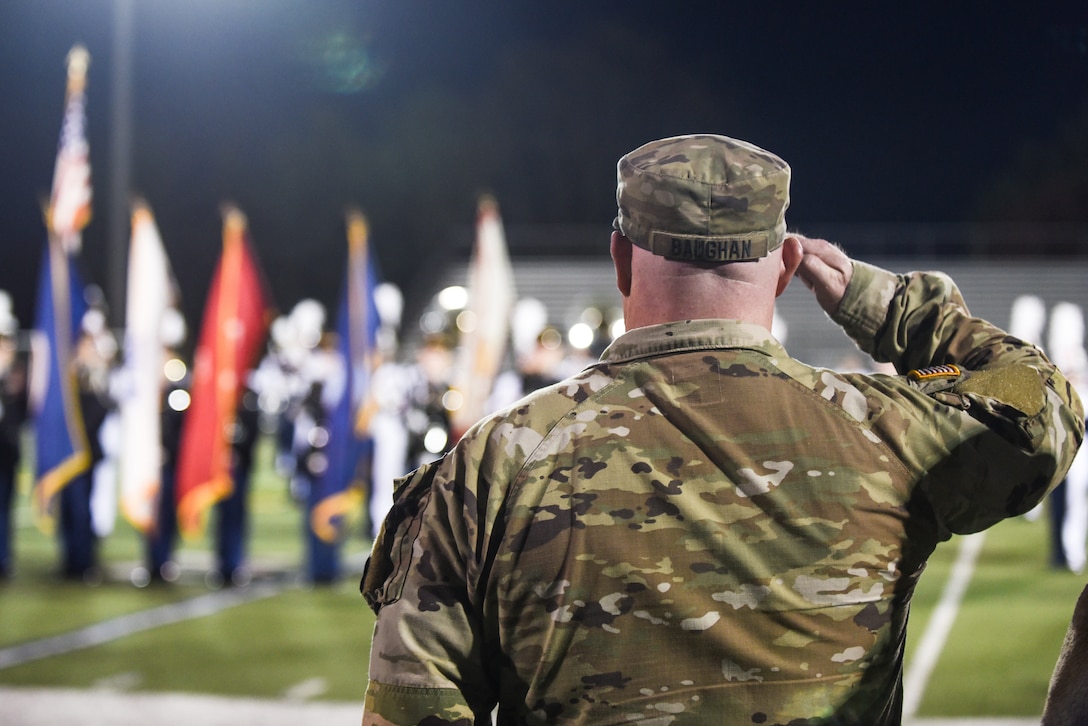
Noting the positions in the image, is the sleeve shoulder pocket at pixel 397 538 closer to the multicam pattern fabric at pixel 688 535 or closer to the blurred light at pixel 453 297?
the multicam pattern fabric at pixel 688 535

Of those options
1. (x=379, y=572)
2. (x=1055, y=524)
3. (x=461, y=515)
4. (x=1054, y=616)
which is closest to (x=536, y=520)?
(x=461, y=515)

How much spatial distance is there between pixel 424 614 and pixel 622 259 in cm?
53

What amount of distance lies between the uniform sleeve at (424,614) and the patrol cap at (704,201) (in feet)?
1.31

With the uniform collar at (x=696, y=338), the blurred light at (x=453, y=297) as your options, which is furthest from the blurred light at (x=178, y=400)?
the blurred light at (x=453, y=297)

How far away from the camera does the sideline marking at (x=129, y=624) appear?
7.79m

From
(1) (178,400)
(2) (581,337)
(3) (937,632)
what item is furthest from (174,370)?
(3) (937,632)

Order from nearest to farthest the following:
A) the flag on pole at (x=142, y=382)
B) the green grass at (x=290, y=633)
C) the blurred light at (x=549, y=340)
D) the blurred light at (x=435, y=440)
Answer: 1. the green grass at (x=290, y=633)
2. the flag on pole at (x=142, y=382)
3. the blurred light at (x=435, y=440)
4. the blurred light at (x=549, y=340)

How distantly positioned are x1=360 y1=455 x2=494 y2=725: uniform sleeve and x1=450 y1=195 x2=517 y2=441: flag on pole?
9405 mm

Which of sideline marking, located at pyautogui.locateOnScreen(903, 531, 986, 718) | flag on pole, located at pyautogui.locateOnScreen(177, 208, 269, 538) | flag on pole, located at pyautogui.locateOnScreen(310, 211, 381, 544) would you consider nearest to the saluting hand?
sideline marking, located at pyautogui.locateOnScreen(903, 531, 986, 718)

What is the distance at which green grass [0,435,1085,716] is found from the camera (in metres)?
6.89

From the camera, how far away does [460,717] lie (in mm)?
1728

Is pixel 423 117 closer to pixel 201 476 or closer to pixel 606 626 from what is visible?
pixel 201 476

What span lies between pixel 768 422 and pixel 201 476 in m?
8.61

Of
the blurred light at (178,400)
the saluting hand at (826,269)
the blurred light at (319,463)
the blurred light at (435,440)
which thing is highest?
the saluting hand at (826,269)
